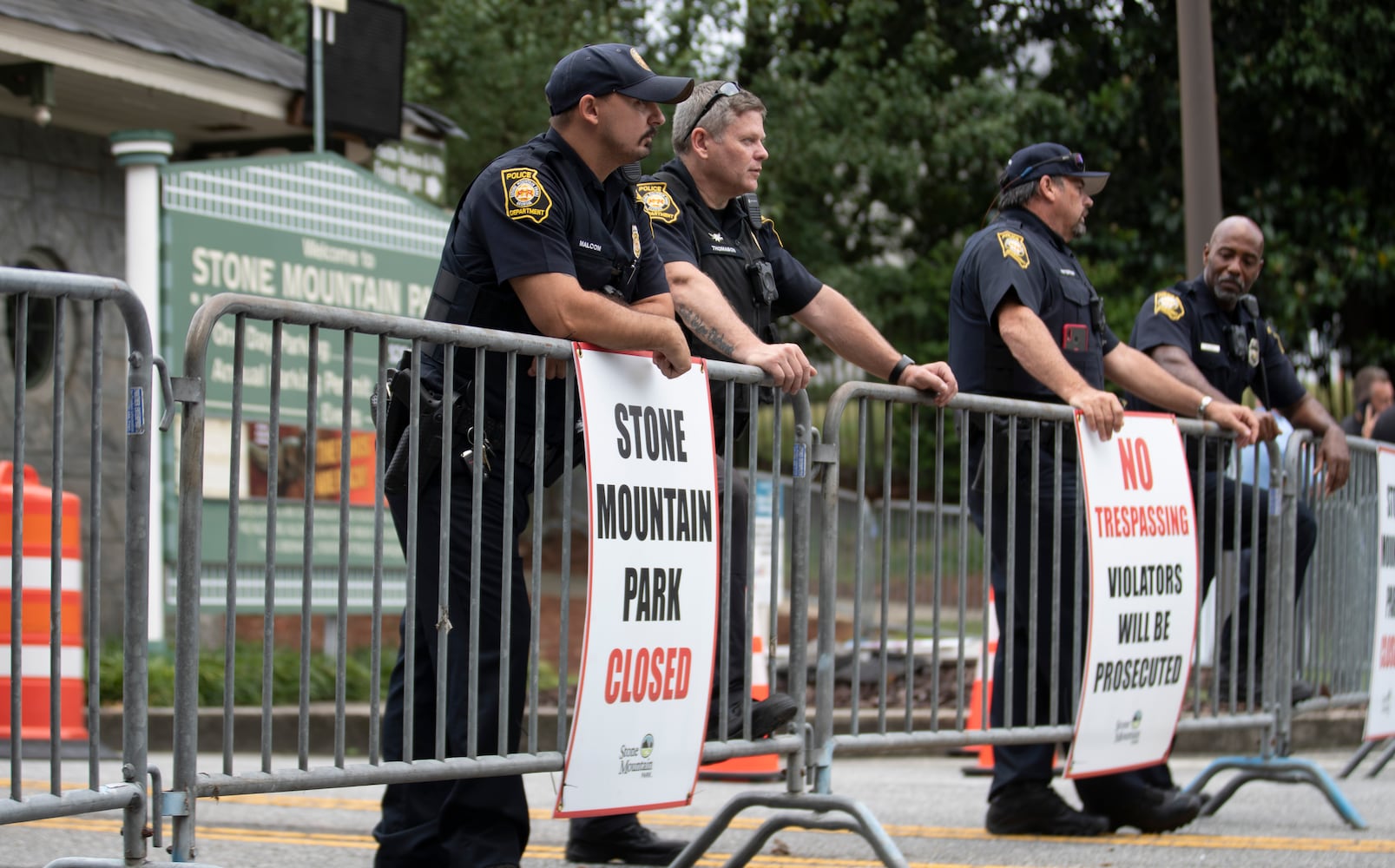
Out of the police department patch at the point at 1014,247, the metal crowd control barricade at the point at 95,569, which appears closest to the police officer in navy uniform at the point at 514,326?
the metal crowd control barricade at the point at 95,569

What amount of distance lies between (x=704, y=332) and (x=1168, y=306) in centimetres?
259

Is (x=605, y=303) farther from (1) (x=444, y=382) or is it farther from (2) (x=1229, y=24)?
(2) (x=1229, y=24)

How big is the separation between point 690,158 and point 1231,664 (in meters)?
2.52

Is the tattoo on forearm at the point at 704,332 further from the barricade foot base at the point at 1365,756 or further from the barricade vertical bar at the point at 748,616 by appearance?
the barricade foot base at the point at 1365,756

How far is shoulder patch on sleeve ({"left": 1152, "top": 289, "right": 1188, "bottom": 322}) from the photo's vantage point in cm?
665

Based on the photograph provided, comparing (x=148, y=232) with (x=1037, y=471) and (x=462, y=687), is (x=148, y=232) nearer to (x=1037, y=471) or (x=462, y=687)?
(x=1037, y=471)

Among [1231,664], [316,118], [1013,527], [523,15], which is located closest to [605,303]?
[1013,527]

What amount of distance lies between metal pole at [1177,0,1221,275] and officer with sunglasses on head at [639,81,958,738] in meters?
4.39

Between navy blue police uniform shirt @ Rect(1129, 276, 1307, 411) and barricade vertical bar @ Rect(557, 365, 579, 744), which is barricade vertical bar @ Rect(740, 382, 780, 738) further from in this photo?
navy blue police uniform shirt @ Rect(1129, 276, 1307, 411)

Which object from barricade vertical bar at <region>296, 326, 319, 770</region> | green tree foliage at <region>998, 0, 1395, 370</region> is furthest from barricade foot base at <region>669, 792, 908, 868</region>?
green tree foliage at <region>998, 0, 1395, 370</region>

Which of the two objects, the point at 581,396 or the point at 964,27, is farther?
the point at 964,27

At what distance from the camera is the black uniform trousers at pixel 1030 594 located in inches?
210

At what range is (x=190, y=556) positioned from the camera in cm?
327

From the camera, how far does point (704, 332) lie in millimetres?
4734
